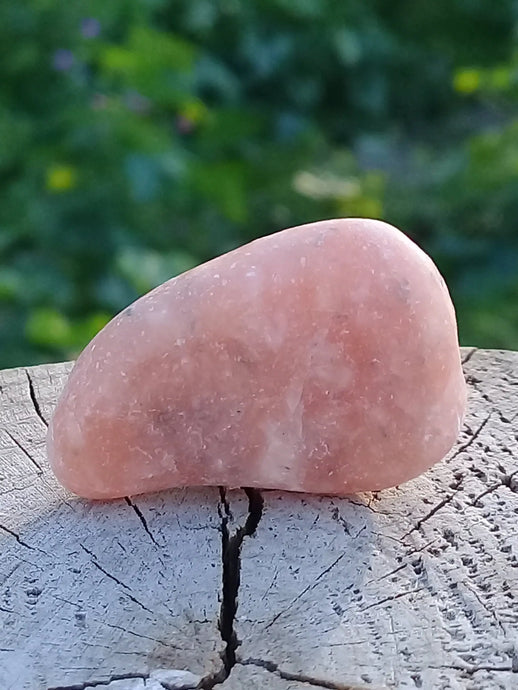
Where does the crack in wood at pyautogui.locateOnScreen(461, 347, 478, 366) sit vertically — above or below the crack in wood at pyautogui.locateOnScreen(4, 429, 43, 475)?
below

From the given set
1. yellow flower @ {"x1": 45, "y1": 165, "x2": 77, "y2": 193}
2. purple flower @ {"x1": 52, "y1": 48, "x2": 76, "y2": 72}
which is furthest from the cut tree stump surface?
purple flower @ {"x1": 52, "y1": 48, "x2": 76, "y2": 72}

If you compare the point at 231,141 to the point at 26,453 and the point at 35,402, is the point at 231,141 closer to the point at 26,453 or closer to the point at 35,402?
the point at 35,402

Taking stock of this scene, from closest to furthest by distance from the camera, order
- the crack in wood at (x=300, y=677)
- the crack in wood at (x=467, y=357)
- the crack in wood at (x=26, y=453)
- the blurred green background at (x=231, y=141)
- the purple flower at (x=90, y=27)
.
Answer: the crack in wood at (x=300, y=677) < the crack in wood at (x=26, y=453) < the crack in wood at (x=467, y=357) < the blurred green background at (x=231, y=141) < the purple flower at (x=90, y=27)

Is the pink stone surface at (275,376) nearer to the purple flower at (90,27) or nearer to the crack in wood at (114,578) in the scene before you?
the crack in wood at (114,578)

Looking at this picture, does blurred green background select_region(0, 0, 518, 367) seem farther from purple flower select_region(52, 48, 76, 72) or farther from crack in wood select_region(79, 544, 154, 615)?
crack in wood select_region(79, 544, 154, 615)

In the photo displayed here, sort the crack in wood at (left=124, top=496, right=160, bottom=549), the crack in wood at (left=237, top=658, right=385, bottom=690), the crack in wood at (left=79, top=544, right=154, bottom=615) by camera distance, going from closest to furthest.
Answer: the crack in wood at (left=237, top=658, right=385, bottom=690), the crack in wood at (left=79, top=544, right=154, bottom=615), the crack in wood at (left=124, top=496, right=160, bottom=549)

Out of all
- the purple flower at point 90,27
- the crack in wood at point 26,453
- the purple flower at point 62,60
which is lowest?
the purple flower at point 62,60

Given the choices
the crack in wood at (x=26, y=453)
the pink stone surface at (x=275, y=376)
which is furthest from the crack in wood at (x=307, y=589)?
the crack in wood at (x=26, y=453)
